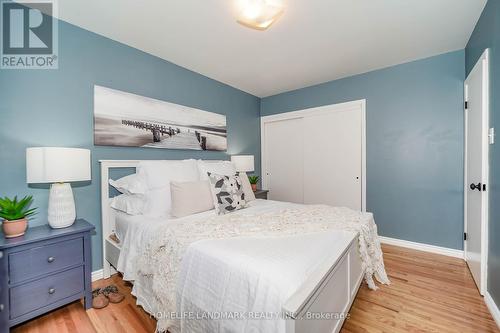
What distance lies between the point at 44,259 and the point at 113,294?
0.61 meters

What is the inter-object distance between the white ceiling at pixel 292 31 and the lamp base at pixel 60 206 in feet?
4.98

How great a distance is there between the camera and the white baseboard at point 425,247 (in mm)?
2603

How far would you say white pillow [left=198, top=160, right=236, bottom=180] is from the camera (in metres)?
2.55

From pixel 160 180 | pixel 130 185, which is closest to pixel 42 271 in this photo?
pixel 130 185

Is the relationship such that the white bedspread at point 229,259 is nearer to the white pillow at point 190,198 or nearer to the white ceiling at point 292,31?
the white pillow at point 190,198

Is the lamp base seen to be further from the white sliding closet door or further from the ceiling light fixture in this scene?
the white sliding closet door

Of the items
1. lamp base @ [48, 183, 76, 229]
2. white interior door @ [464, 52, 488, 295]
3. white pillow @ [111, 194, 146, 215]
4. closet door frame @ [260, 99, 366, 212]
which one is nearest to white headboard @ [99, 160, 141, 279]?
white pillow @ [111, 194, 146, 215]

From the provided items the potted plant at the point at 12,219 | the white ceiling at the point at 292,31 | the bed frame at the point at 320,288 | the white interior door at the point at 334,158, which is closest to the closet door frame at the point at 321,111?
the white interior door at the point at 334,158

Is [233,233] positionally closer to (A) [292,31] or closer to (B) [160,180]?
(B) [160,180]

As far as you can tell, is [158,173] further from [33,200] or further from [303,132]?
[303,132]

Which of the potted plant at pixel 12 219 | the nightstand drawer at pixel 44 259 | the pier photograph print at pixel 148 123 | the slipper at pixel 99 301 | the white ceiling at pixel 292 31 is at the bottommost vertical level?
the slipper at pixel 99 301

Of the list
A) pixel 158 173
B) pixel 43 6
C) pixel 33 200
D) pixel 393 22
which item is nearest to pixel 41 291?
pixel 33 200

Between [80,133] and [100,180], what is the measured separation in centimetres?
48

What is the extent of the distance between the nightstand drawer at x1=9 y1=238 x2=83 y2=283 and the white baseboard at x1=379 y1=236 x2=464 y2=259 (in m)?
3.55
